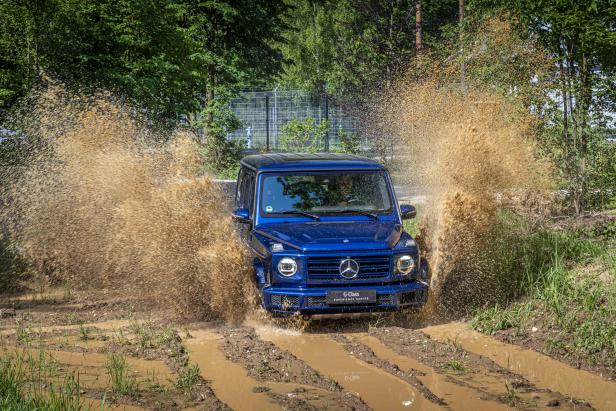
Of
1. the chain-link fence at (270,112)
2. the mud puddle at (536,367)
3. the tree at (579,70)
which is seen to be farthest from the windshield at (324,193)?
the chain-link fence at (270,112)

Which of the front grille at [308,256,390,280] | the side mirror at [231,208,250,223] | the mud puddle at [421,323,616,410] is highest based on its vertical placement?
the side mirror at [231,208,250,223]

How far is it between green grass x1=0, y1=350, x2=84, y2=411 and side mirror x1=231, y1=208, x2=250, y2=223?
8.79 feet

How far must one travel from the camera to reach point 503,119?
15883 millimetres

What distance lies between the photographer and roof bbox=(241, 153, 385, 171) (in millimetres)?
10891

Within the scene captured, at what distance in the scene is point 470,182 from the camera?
1305cm

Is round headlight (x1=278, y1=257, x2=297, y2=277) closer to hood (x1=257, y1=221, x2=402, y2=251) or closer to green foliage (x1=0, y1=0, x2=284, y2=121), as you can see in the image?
hood (x1=257, y1=221, x2=402, y2=251)

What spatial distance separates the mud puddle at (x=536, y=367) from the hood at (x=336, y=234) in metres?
1.04

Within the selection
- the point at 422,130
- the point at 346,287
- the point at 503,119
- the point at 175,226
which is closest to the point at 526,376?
the point at 346,287

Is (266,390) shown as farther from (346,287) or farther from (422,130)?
(422,130)

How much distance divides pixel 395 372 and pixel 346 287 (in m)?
1.65

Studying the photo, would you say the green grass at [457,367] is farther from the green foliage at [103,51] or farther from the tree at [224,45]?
the tree at [224,45]

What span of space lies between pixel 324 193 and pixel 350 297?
150cm

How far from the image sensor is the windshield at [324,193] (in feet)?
35.1

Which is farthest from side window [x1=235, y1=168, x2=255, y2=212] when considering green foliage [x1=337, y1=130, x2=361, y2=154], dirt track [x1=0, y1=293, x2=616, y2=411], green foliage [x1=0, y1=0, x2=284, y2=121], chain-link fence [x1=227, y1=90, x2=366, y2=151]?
chain-link fence [x1=227, y1=90, x2=366, y2=151]
